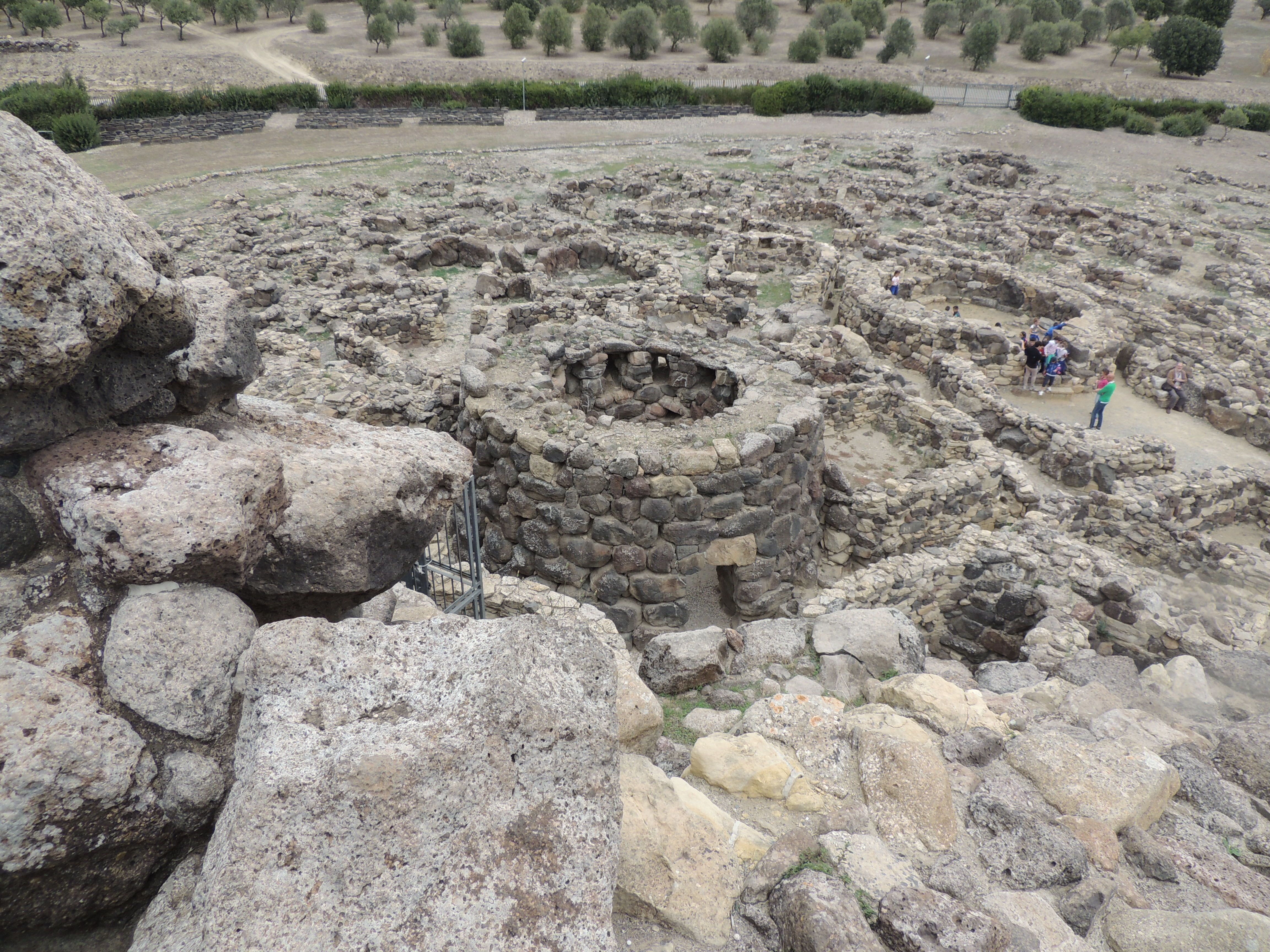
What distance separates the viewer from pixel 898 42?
6781 cm

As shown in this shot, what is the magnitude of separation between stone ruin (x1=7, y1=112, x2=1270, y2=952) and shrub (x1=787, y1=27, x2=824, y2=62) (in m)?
65.3

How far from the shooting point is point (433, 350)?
1706 cm

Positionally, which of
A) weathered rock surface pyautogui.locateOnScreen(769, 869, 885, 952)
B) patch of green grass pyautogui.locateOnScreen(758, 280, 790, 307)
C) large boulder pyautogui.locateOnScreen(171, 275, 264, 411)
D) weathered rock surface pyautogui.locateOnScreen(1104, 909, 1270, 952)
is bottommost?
patch of green grass pyautogui.locateOnScreen(758, 280, 790, 307)

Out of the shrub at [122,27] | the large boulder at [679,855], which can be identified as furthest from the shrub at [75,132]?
the large boulder at [679,855]

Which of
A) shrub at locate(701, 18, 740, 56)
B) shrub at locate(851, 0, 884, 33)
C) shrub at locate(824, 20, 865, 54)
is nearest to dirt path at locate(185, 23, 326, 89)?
shrub at locate(701, 18, 740, 56)

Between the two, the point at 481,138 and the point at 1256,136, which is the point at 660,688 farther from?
the point at 1256,136

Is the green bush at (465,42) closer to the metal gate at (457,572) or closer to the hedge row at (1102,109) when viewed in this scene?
the hedge row at (1102,109)

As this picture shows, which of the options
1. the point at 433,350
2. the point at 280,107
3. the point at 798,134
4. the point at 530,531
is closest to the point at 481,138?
the point at 280,107

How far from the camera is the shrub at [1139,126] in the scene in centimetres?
4584

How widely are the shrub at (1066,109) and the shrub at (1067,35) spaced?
24.2m

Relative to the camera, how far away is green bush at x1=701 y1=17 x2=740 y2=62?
66500 millimetres

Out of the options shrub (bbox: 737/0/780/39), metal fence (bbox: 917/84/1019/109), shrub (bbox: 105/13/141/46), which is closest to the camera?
metal fence (bbox: 917/84/1019/109)

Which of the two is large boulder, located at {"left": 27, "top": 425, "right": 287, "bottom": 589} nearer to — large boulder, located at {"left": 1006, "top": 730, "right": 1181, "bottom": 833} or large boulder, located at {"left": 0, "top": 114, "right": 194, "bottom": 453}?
large boulder, located at {"left": 0, "top": 114, "right": 194, "bottom": 453}

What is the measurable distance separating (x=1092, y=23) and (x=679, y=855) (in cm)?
9202
